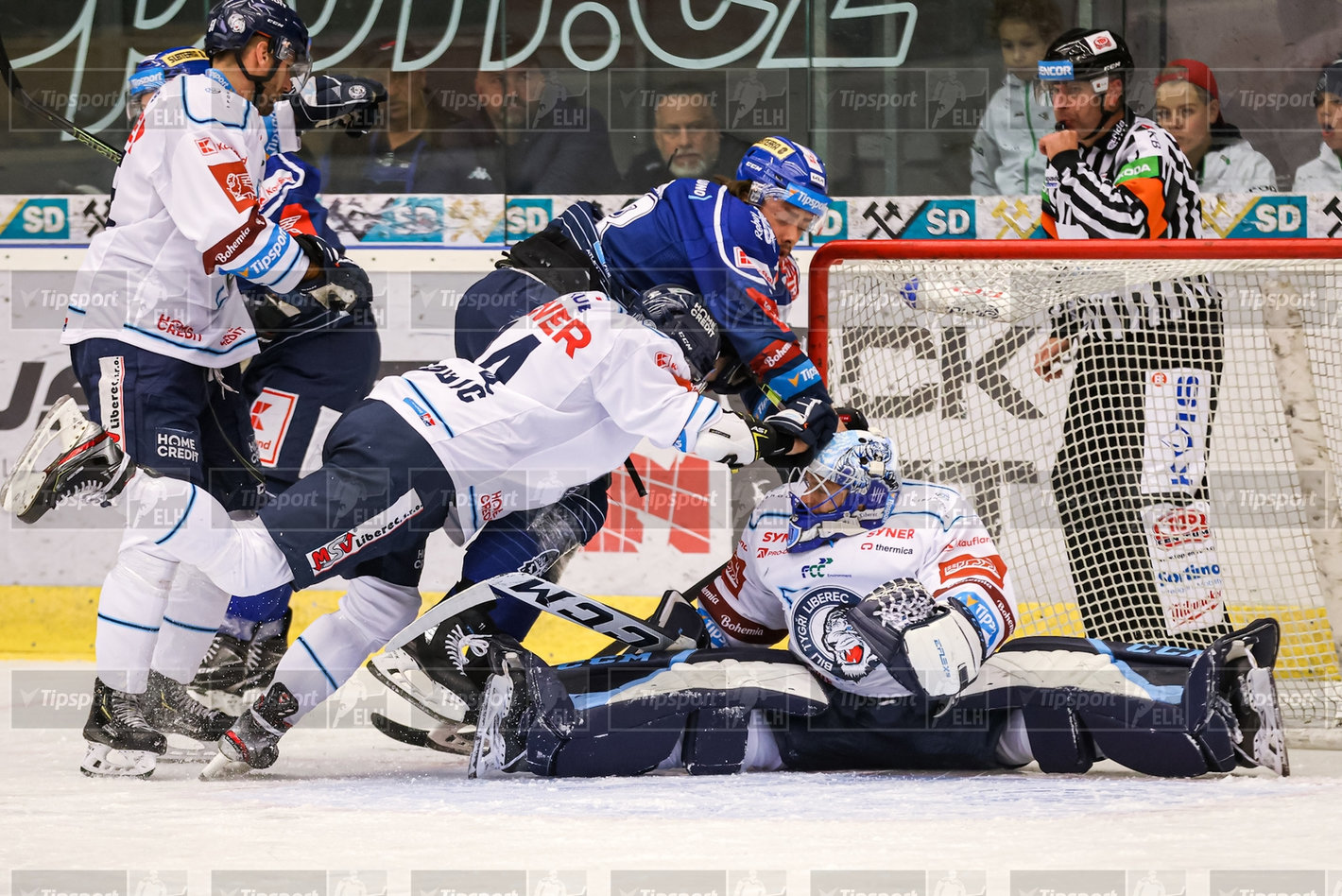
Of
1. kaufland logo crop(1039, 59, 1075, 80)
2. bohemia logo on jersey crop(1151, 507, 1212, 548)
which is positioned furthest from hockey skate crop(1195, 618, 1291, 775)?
kaufland logo crop(1039, 59, 1075, 80)

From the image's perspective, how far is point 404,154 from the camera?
5133 millimetres

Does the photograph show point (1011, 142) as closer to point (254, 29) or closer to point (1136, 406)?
point (1136, 406)

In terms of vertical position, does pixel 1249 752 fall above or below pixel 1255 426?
below

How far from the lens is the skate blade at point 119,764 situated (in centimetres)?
316

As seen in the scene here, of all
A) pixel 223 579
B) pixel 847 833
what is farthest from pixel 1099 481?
pixel 223 579

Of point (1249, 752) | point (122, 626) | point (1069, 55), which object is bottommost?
point (1249, 752)

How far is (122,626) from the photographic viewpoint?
3.23m

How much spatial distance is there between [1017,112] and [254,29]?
253 cm

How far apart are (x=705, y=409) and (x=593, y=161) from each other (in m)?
2.20

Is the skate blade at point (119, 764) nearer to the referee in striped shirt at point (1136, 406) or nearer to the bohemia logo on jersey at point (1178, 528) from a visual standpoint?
the referee in striped shirt at point (1136, 406)

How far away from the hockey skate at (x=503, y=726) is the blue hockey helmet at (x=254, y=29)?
1.49 meters

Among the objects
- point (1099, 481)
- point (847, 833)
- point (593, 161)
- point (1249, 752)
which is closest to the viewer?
point (847, 833)

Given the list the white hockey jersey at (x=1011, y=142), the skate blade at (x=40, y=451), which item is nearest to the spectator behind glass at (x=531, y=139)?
the white hockey jersey at (x=1011, y=142)

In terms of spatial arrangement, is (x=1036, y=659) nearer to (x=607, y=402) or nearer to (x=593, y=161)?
(x=607, y=402)
